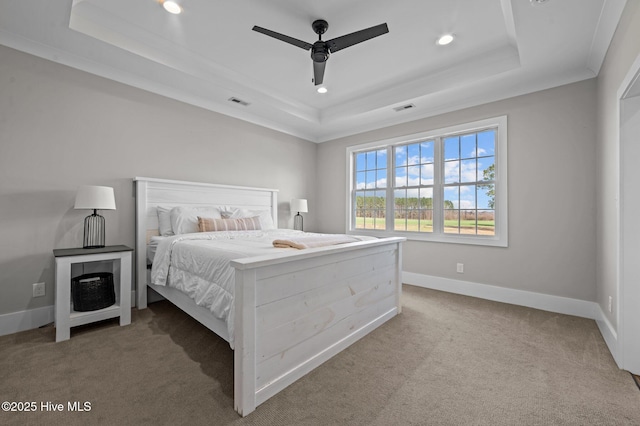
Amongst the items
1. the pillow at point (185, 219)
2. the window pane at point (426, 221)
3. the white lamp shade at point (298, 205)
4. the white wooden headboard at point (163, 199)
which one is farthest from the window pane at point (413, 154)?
the pillow at point (185, 219)

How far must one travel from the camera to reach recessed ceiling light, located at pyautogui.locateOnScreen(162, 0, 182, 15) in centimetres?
228

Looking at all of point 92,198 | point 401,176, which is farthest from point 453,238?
point 92,198

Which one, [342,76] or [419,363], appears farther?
[342,76]

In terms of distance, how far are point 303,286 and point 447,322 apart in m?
1.72

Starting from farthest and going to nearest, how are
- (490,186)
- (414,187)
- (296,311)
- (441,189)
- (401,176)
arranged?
(401,176) → (414,187) → (441,189) → (490,186) → (296,311)

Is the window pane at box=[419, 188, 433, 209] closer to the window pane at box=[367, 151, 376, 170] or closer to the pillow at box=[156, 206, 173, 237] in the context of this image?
the window pane at box=[367, 151, 376, 170]

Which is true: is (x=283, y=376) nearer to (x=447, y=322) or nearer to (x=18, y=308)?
(x=447, y=322)

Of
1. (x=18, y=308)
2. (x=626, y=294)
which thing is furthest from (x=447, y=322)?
(x=18, y=308)

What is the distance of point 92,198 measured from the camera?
2.54 m

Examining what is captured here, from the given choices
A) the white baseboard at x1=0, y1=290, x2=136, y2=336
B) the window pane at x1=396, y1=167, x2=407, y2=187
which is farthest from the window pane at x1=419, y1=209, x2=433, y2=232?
the white baseboard at x1=0, y1=290, x2=136, y2=336

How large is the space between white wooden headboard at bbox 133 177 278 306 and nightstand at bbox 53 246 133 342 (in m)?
0.31

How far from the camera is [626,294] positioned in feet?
6.20

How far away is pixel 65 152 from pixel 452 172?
14.6 feet

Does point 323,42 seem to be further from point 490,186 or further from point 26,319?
point 26,319
